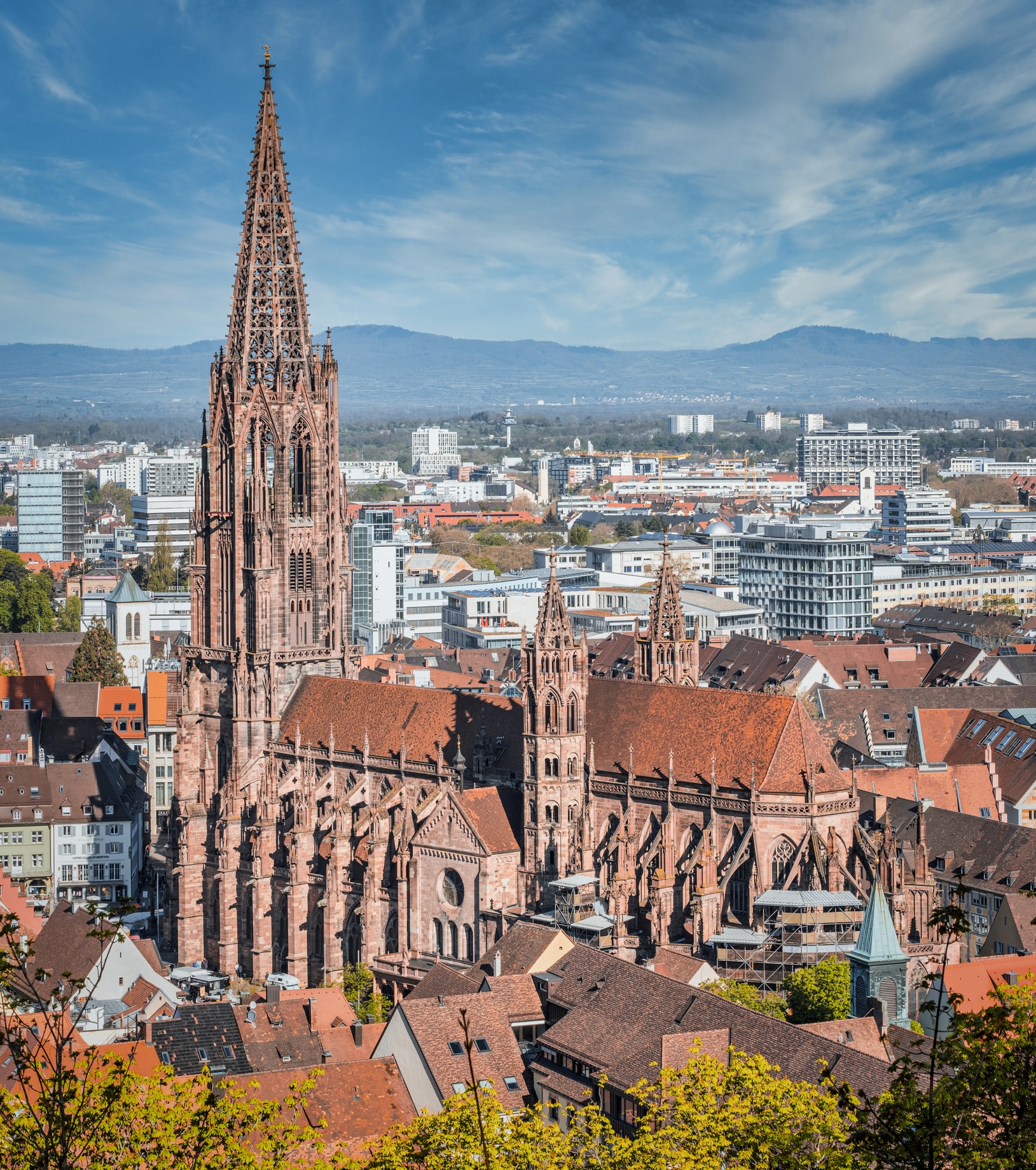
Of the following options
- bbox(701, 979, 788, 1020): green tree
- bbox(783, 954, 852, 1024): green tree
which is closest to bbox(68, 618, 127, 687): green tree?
bbox(701, 979, 788, 1020): green tree

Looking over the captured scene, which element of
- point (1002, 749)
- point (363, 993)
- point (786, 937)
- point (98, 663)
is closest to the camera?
point (786, 937)

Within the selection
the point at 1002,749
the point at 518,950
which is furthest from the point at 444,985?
the point at 1002,749

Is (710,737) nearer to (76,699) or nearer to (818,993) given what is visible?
(818,993)

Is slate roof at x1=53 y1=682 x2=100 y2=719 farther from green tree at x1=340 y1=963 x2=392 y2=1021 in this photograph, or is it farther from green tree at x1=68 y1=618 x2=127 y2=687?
green tree at x1=340 y1=963 x2=392 y2=1021

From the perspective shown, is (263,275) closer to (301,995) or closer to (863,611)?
(301,995)

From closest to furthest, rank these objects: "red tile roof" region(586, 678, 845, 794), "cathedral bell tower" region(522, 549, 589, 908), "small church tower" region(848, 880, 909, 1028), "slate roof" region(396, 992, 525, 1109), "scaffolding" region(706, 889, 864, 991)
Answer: "slate roof" region(396, 992, 525, 1109) < "small church tower" region(848, 880, 909, 1028) < "scaffolding" region(706, 889, 864, 991) < "red tile roof" region(586, 678, 845, 794) < "cathedral bell tower" region(522, 549, 589, 908)

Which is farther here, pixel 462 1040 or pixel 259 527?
pixel 259 527
